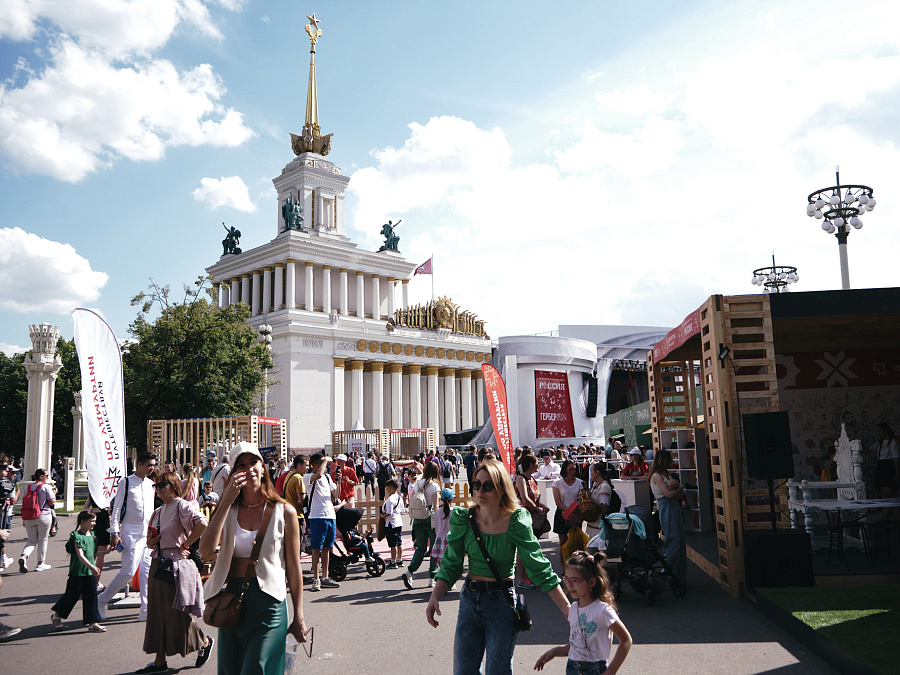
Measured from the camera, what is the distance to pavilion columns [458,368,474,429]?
53.5 metres

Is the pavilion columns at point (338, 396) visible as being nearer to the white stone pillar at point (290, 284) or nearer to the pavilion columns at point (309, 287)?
the pavilion columns at point (309, 287)

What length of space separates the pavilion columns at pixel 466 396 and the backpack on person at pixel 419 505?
43116 mm

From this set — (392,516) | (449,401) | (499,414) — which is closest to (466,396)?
(449,401)

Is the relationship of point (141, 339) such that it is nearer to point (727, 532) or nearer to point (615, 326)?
point (727, 532)

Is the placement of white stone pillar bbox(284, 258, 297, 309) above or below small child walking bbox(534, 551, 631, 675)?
above

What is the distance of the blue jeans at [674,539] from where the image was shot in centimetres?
847

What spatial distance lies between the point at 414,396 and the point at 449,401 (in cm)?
356

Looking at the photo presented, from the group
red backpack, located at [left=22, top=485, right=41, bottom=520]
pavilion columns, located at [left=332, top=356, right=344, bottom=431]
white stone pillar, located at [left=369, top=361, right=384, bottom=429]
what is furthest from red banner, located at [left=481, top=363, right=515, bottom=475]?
white stone pillar, located at [left=369, top=361, right=384, bottom=429]

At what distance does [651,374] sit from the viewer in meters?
15.7

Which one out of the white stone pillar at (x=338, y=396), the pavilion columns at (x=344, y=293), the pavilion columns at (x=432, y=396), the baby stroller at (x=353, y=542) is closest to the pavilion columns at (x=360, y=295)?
the pavilion columns at (x=344, y=293)

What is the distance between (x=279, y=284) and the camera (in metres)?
48.3

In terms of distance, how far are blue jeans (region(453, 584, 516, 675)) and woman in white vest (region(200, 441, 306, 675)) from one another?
898mm

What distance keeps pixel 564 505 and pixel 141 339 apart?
24711 mm

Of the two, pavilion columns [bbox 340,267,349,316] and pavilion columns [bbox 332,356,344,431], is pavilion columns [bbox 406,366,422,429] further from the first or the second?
pavilion columns [bbox 340,267,349,316]
